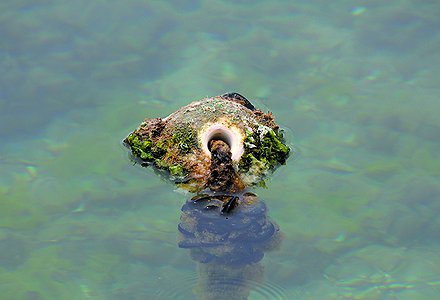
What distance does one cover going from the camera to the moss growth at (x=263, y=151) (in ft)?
16.0

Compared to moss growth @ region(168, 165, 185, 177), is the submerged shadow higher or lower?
lower

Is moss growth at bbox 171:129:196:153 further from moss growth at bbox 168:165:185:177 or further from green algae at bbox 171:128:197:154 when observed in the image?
moss growth at bbox 168:165:185:177

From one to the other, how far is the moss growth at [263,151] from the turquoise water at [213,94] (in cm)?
11

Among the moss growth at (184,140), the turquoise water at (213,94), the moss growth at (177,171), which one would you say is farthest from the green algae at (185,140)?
the turquoise water at (213,94)

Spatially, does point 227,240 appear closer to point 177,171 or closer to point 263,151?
point 177,171

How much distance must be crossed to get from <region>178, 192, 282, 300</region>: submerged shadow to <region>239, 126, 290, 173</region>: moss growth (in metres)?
0.23

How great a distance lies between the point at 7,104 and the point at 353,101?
2716mm

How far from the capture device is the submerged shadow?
4.32 metres

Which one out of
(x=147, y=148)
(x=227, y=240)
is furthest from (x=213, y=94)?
(x=227, y=240)

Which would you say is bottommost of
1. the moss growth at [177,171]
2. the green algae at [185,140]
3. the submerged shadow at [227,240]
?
the submerged shadow at [227,240]

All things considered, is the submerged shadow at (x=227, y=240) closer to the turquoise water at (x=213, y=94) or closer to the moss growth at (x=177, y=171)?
the turquoise water at (x=213, y=94)

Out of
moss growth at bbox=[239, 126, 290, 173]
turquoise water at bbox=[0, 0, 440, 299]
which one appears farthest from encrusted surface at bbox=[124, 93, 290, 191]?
turquoise water at bbox=[0, 0, 440, 299]

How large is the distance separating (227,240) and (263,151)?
0.79 m

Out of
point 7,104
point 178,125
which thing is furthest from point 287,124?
point 7,104
